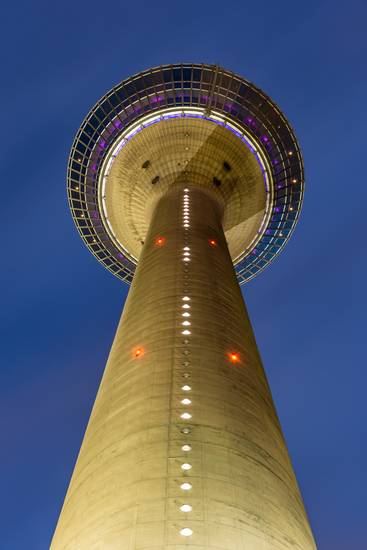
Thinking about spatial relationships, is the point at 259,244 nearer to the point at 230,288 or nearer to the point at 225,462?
the point at 230,288

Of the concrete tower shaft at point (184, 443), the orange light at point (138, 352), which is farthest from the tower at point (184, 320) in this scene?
the orange light at point (138, 352)

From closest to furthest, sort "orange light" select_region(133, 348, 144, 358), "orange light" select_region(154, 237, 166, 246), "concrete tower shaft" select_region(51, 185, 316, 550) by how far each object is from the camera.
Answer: "concrete tower shaft" select_region(51, 185, 316, 550)
"orange light" select_region(133, 348, 144, 358)
"orange light" select_region(154, 237, 166, 246)

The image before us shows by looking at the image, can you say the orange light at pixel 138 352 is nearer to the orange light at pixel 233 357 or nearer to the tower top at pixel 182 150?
the orange light at pixel 233 357

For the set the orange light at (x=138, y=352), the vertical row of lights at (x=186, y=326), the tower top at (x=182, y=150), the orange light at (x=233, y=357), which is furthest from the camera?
the tower top at (x=182, y=150)

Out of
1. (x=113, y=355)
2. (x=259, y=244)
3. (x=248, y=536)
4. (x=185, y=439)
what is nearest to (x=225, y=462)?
(x=185, y=439)

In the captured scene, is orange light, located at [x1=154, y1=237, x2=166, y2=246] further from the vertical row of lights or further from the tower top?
the tower top

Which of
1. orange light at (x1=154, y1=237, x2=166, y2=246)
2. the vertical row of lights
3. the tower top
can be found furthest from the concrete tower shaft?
the tower top
